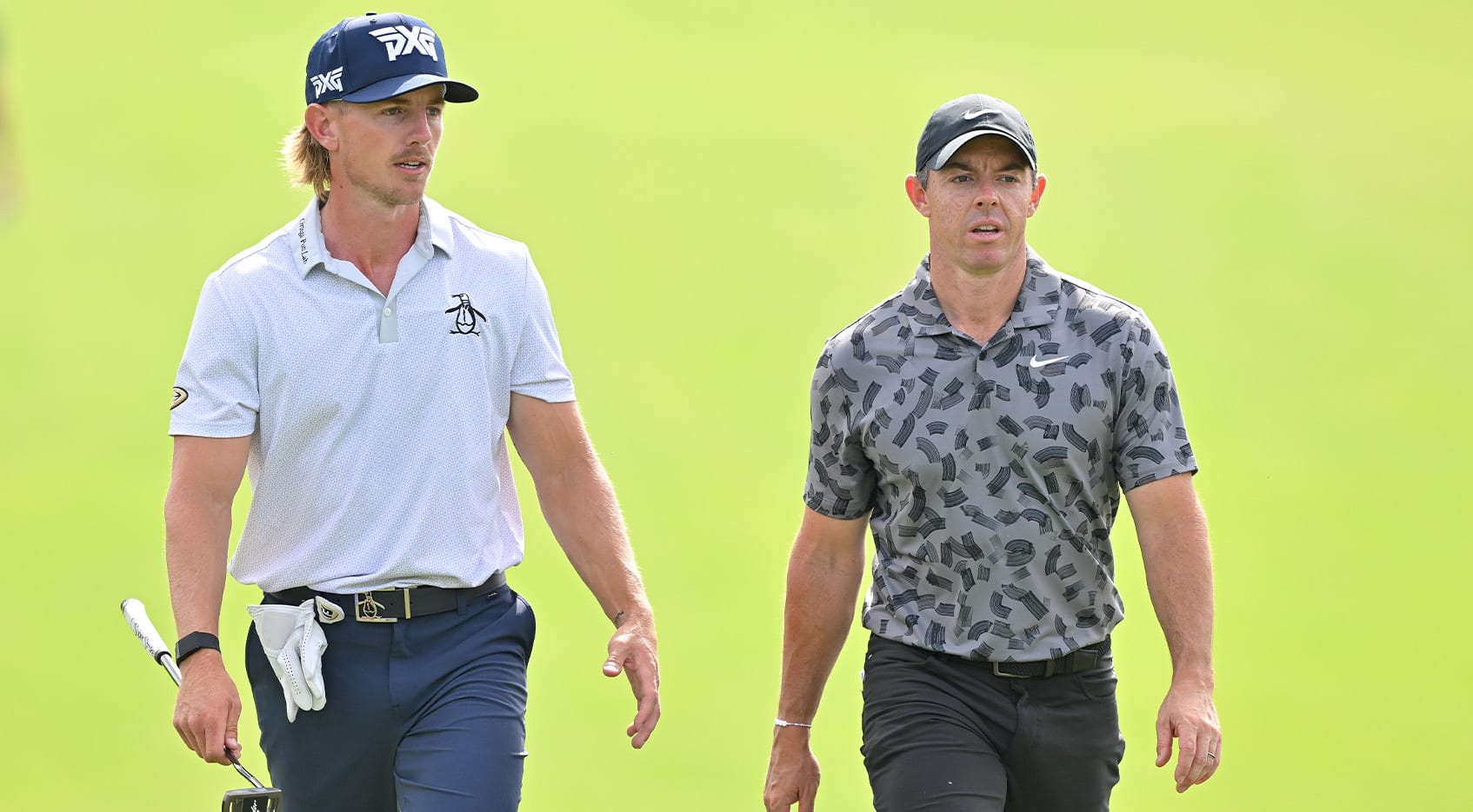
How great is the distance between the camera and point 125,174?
1259cm

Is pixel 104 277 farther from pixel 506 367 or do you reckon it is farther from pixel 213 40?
pixel 506 367

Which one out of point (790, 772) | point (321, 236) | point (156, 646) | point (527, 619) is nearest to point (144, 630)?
point (156, 646)

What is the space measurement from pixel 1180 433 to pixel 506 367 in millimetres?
1353

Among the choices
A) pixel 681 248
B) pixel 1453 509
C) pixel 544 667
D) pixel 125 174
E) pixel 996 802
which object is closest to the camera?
pixel 996 802

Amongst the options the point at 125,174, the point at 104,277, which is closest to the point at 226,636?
the point at 104,277

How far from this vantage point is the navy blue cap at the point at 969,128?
3.67 metres

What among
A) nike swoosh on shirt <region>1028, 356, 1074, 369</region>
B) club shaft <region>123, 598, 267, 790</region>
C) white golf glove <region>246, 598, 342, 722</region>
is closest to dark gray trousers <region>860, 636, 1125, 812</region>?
nike swoosh on shirt <region>1028, 356, 1074, 369</region>

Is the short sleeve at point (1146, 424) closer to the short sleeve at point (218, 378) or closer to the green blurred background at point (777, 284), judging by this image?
the short sleeve at point (218, 378)

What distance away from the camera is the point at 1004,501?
3.60 meters

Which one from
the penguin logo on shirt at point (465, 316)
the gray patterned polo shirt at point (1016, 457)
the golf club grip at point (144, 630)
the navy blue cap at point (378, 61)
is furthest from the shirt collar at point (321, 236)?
the gray patterned polo shirt at point (1016, 457)

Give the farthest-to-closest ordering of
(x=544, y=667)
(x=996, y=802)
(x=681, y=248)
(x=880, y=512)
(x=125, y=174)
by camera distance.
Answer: (x=125, y=174) < (x=681, y=248) < (x=544, y=667) < (x=880, y=512) < (x=996, y=802)

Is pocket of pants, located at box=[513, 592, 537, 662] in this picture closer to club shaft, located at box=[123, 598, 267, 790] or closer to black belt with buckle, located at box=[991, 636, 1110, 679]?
club shaft, located at box=[123, 598, 267, 790]

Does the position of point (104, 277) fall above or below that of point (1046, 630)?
above

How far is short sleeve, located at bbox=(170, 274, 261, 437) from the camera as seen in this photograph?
365cm
